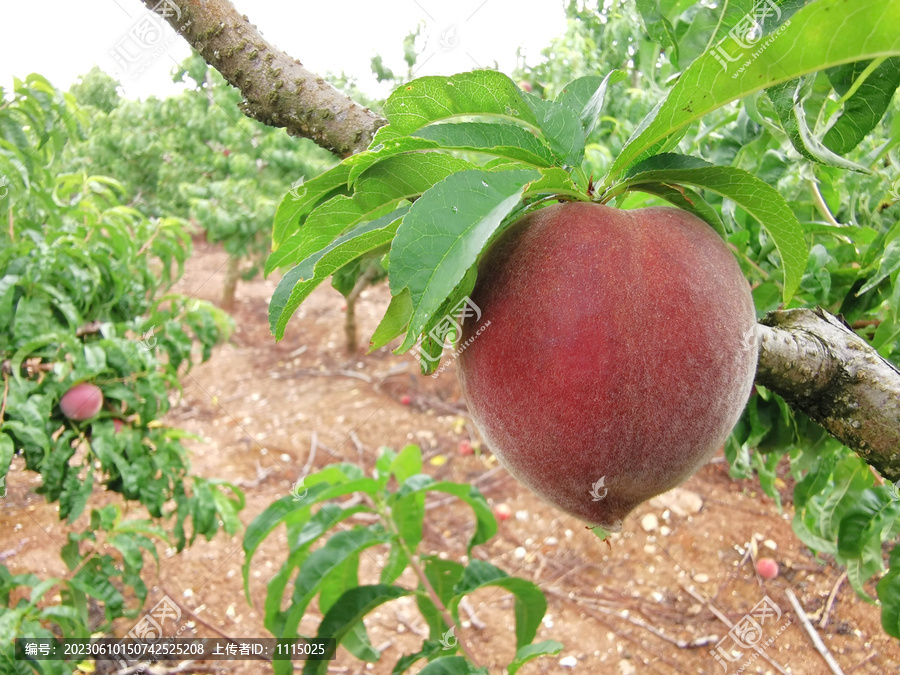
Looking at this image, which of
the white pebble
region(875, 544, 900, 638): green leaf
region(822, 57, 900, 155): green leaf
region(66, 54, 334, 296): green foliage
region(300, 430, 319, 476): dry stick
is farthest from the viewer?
region(66, 54, 334, 296): green foliage

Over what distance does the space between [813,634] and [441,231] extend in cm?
171

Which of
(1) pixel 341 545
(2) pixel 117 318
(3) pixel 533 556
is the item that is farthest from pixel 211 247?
(1) pixel 341 545

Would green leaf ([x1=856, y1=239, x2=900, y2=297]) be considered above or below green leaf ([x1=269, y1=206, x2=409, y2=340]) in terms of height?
below

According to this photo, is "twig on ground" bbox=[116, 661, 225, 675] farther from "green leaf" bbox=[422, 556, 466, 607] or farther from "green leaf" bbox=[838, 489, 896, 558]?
"green leaf" bbox=[838, 489, 896, 558]

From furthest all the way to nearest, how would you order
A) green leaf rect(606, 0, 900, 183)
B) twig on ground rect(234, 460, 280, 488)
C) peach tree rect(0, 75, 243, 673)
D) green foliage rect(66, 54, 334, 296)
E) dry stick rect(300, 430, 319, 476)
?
green foliage rect(66, 54, 334, 296) < dry stick rect(300, 430, 319, 476) < twig on ground rect(234, 460, 280, 488) < peach tree rect(0, 75, 243, 673) < green leaf rect(606, 0, 900, 183)

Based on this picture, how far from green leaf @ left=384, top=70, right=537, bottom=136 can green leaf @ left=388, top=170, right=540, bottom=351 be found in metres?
0.10

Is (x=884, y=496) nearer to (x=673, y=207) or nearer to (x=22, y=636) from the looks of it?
(x=673, y=207)

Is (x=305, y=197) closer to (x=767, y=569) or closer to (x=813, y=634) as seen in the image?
(x=813, y=634)

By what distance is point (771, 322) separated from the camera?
2.22 ft

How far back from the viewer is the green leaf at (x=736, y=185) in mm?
486

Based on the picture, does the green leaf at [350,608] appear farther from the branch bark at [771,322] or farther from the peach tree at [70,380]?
the branch bark at [771,322]

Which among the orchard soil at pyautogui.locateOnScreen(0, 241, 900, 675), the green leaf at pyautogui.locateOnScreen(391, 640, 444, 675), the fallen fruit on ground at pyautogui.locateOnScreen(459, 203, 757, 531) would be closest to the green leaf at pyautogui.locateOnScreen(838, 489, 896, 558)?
the fallen fruit on ground at pyautogui.locateOnScreen(459, 203, 757, 531)

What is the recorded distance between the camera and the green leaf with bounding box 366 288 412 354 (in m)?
0.57
